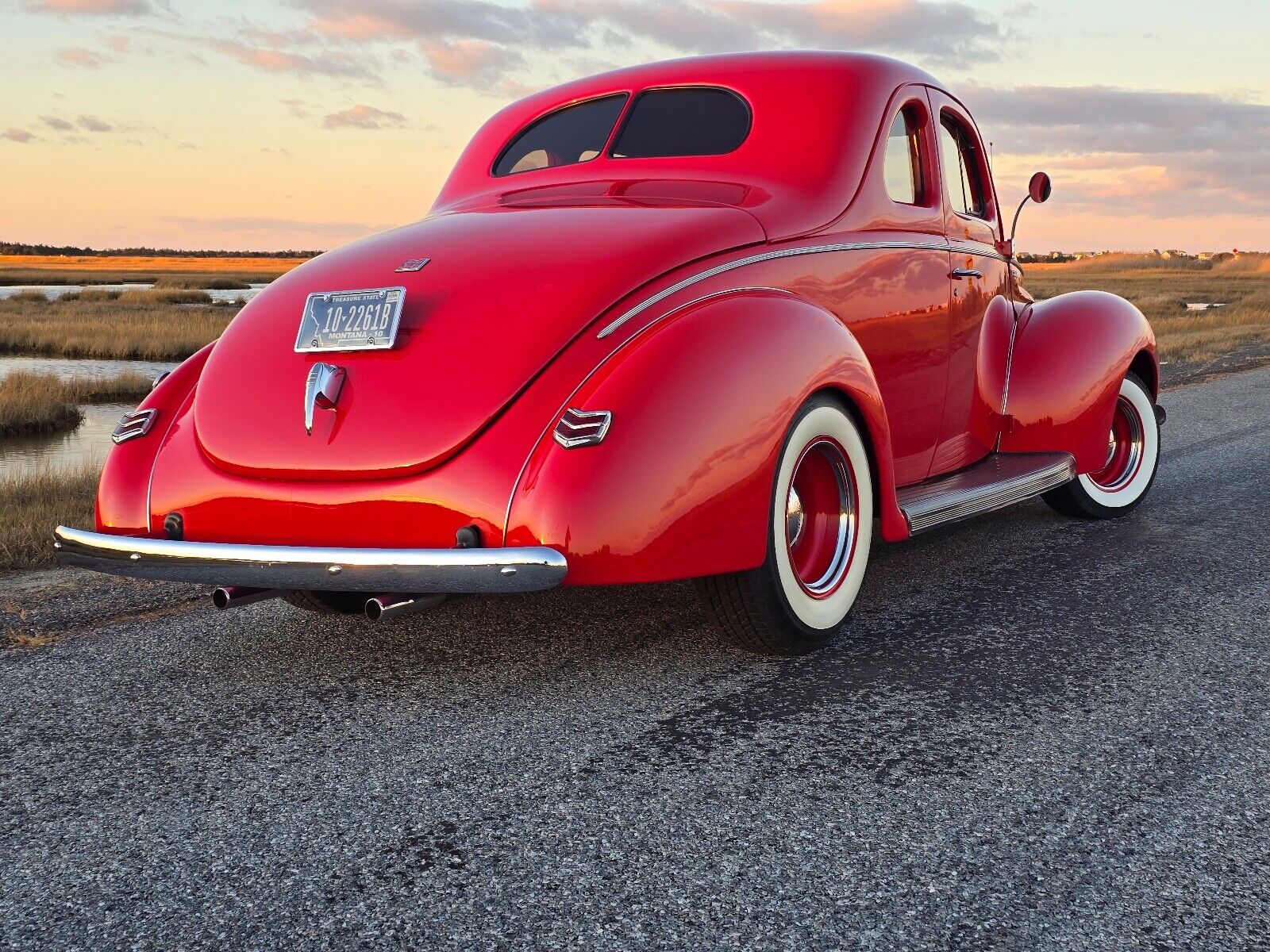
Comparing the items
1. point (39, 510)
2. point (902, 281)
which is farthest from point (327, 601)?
point (39, 510)

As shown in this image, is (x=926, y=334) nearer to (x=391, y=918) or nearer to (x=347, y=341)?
(x=347, y=341)

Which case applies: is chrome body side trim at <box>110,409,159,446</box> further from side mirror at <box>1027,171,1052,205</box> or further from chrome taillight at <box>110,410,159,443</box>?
side mirror at <box>1027,171,1052,205</box>

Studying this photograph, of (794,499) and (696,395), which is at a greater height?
(696,395)

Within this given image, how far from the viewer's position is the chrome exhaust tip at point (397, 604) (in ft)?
9.93

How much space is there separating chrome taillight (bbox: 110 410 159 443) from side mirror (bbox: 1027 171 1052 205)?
4.05 metres

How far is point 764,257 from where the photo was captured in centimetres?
367

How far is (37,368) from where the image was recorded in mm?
21688

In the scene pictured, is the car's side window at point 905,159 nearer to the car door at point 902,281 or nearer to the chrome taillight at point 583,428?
the car door at point 902,281

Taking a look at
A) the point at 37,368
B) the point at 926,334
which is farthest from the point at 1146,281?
the point at 926,334

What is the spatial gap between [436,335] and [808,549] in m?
1.34

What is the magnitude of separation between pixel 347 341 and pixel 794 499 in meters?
1.41

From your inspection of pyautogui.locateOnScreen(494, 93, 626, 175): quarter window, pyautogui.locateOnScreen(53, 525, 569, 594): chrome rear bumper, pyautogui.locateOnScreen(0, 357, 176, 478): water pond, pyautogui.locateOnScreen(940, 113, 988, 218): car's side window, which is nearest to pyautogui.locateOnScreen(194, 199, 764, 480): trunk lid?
pyautogui.locateOnScreen(53, 525, 569, 594): chrome rear bumper

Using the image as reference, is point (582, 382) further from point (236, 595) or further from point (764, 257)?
point (236, 595)

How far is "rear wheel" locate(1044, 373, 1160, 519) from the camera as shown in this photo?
5.78 m
